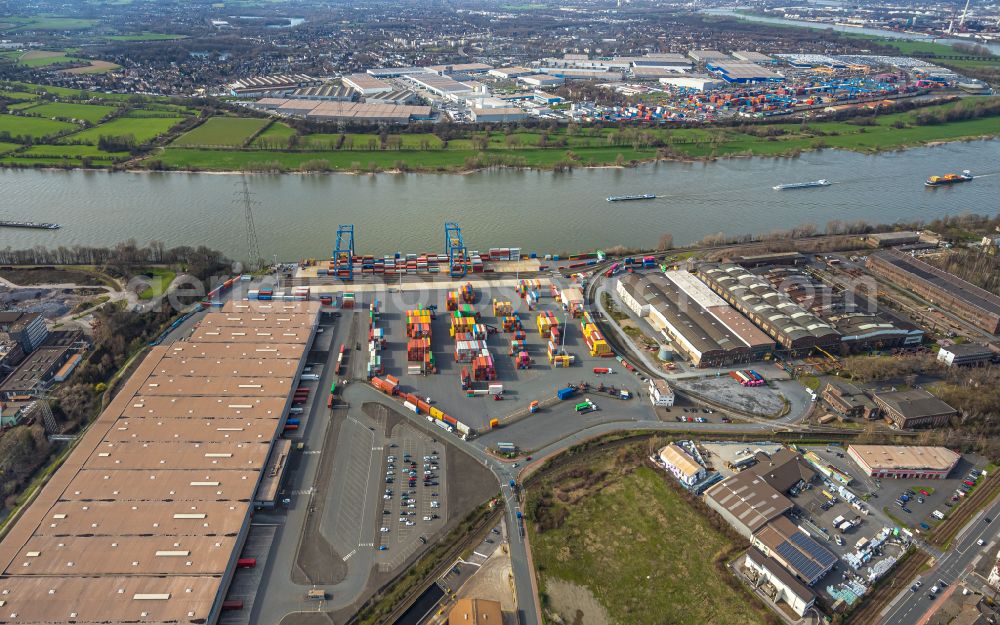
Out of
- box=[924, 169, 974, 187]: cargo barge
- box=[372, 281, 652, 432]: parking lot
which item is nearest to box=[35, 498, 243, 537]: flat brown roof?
box=[372, 281, 652, 432]: parking lot

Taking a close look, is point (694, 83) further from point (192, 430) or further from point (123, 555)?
point (123, 555)

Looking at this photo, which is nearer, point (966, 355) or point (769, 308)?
point (966, 355)

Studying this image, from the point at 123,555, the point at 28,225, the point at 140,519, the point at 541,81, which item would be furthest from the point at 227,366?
the point at 541,81

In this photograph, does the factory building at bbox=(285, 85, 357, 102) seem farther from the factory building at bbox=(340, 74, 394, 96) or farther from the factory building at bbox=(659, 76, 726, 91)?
the factory building at bbox=(659, 76, 726, 91)

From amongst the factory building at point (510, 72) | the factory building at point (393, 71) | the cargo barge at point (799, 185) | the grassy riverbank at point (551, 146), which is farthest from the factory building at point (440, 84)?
the cargo barge at point (799, 185)

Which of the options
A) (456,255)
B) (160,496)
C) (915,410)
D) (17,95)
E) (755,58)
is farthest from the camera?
(755,58)

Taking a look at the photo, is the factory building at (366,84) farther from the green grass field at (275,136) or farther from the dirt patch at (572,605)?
the dirt patch at (572,605)

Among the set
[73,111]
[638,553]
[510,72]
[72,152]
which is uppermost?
→ [510,72]
